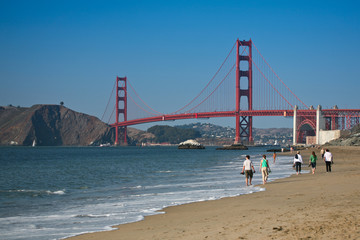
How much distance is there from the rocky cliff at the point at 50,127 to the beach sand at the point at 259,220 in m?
144

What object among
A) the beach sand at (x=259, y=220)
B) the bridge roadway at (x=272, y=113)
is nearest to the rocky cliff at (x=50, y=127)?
the bridge roadway at (x=272, y=113)

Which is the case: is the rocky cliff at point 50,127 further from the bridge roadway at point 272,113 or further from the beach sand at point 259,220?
the beach sand at point 259,220

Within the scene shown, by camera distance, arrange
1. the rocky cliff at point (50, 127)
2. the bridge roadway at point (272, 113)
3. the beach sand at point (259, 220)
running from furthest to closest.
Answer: the rocky cliff at point (50, 127), the bridge roadway at point (272, 113), the beach sand at point (259, 220)

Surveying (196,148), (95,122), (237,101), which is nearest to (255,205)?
(237,101)

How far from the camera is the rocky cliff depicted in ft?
494

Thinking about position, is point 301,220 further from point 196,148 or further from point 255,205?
point 196,148

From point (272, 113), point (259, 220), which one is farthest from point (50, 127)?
point (259, 220)

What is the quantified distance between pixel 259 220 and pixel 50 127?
159 metres

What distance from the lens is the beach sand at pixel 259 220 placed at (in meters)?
6.24

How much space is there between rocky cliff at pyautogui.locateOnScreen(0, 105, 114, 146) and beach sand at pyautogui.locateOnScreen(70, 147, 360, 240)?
14442 centimetres

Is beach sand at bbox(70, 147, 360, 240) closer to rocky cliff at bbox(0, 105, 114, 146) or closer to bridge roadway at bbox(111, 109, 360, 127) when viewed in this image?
bridge roadway at bbox(111, 109, 360, 127)

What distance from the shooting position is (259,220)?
24.3 feet

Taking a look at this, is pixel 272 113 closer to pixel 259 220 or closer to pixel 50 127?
pixel 259 220

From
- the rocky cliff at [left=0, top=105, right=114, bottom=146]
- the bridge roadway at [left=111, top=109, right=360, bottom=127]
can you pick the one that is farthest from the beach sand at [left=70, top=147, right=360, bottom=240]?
the rocky cliff at [left=0, top=105, right=114, bottom=146]
